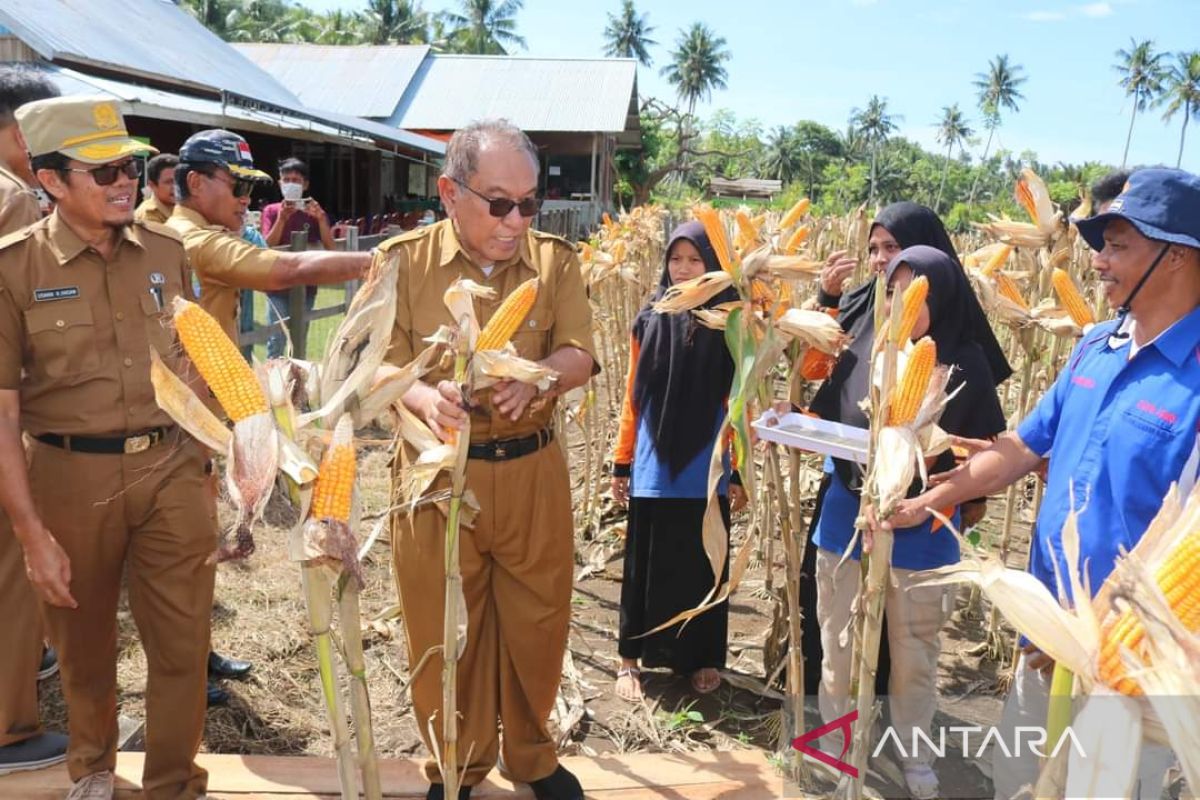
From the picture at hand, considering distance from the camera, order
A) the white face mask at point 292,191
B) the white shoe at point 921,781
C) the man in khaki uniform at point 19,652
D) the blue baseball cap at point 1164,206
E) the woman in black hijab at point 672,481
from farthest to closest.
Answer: the white face mask at point 292,191 < the woman in black hijab at point 672,481 < the white shoe at point 921,781 < the man in khaki uniform at point 19,652 < the blue baseball cap at point 1164,206

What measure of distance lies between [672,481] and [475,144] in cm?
172

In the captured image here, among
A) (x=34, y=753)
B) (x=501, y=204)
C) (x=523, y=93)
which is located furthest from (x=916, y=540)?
(x=523, y=93)

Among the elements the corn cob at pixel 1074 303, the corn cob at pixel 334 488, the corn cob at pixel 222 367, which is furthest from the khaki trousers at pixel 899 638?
the corn cob at pixel 222 367

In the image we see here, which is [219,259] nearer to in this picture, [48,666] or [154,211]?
[154,211]

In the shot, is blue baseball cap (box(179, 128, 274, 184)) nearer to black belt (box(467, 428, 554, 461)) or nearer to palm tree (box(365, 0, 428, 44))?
black belt (box(467, 428, 554, 461))

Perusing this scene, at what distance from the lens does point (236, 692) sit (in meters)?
3.44

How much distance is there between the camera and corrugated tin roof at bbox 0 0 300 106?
10.5 meters

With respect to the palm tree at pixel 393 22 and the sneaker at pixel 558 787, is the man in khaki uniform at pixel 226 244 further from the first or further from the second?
the palm tree at pixel 393 22

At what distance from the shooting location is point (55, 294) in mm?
2252

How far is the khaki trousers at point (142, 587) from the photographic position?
2.32 m

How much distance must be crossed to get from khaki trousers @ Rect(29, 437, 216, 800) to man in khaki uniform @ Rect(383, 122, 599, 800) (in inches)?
22.9

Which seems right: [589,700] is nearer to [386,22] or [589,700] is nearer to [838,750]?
[838,750]

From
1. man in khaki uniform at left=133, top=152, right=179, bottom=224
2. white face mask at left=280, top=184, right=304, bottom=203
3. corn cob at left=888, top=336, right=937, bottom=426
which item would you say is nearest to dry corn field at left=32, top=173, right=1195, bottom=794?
corn cob at left=888, top=336, right=937, bottom=426

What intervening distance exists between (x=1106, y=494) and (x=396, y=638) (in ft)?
9.80
